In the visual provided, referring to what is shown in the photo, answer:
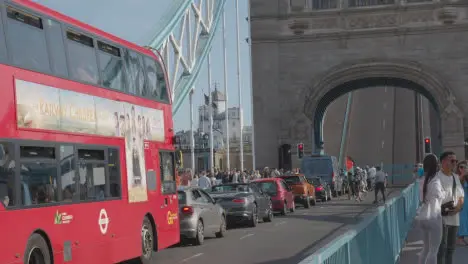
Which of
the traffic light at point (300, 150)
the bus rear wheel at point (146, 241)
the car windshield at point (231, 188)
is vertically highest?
the traffic light at point (300, 150)

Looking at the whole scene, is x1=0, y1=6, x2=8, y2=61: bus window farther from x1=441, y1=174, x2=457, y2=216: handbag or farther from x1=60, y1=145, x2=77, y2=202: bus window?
x1=441, y1=174, x2=457, y2=216: handbag

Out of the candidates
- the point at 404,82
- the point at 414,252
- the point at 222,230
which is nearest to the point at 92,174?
the point at 414,252

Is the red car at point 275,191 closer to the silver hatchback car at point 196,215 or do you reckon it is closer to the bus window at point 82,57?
the silver hatchback car at point 196,215

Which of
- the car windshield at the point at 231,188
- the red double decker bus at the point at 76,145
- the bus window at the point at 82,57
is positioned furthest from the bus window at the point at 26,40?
the car windshield at the point at 231,188

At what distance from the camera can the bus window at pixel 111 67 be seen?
586 inches

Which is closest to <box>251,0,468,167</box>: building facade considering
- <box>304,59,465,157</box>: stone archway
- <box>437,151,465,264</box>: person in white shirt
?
<box>304,59,465,157</box>: stone archway

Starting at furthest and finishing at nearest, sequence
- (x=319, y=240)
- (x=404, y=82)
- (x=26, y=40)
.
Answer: (x=404, y=82), (x=319, y=240), (x=26, y=40)

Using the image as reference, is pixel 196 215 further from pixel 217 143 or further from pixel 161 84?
pixel 217 143

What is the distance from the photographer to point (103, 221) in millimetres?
14125

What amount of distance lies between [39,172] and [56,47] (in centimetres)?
211

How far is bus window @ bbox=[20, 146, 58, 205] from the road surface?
4221 mm

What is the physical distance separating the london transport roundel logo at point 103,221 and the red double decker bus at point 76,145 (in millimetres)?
31

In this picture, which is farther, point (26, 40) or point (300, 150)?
point (300, 150)

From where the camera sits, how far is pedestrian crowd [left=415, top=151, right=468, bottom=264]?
11461 mm
